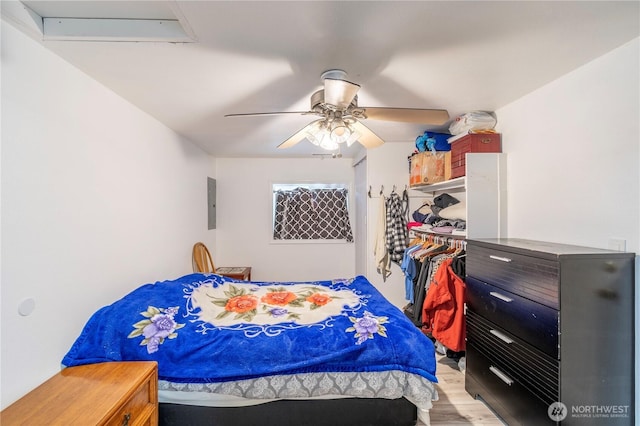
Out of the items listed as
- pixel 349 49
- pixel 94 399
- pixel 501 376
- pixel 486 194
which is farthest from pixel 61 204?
pixel 486 194

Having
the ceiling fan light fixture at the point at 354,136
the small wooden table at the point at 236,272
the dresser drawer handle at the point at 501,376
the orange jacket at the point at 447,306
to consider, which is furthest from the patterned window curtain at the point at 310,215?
the dresser drawer handle at the point at 501,376

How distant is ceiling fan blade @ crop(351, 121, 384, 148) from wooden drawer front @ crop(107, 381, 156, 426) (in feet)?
6.26

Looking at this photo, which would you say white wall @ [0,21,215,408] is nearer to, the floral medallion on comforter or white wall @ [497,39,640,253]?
the floral medallion on comforter

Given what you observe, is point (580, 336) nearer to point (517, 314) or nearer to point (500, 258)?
point (517, 314)

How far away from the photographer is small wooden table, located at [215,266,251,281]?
389 centimetres

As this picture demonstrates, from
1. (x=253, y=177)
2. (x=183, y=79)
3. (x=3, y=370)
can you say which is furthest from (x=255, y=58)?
(x=253, y=177)

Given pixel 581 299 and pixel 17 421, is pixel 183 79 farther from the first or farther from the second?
pixel 581 299

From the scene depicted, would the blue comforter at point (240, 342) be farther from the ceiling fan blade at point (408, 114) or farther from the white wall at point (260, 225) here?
the white wall at point (260, 225)

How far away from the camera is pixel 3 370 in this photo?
1286 millimetres

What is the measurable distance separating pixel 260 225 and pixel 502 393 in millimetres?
3459

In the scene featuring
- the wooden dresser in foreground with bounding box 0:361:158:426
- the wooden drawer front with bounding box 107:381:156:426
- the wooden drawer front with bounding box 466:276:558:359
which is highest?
the wooden drawer front with bounding box 466:276:558:359

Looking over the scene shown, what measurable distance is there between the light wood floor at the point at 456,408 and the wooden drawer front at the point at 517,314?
2.14ft

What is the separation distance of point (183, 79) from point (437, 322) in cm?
262

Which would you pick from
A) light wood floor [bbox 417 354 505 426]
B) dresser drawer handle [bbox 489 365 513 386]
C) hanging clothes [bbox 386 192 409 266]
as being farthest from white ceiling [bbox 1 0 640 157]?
light wood floor [bbox 417 354 505 426]
